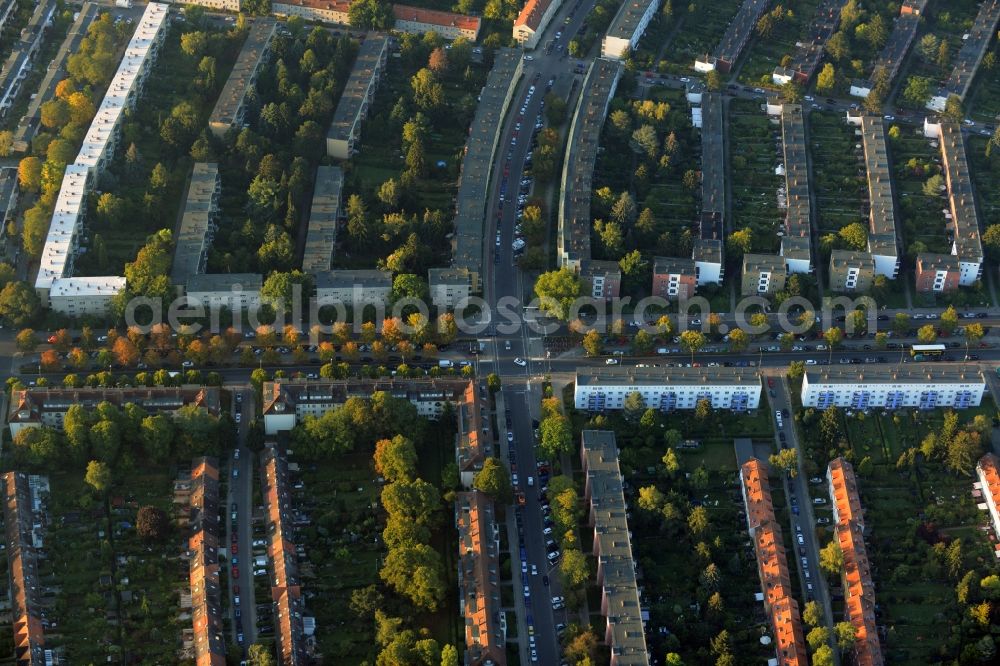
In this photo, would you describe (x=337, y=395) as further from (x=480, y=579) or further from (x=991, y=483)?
(x=991, y=483)

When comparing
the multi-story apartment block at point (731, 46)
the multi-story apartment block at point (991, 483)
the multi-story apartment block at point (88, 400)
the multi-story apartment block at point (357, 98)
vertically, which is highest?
the multi-story apartment block at point (731, 46)

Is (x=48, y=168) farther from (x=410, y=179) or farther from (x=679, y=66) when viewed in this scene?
(x=679, y=66)

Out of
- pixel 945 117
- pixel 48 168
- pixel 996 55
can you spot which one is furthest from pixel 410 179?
pixel 996 55

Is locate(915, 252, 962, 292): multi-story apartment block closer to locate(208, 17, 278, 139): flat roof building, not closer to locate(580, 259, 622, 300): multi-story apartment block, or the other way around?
locate(580, 259, 622, 300): multi-story apartment block

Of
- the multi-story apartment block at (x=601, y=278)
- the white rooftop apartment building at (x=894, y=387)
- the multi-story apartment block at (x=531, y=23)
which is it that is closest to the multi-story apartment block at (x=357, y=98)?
the multi-story apartment block at (x=531, y=23)

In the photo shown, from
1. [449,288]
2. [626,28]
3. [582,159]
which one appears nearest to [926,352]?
[582,159]

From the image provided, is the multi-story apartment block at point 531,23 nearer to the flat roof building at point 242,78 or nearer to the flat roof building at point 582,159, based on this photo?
the flat roof building at point 582,159

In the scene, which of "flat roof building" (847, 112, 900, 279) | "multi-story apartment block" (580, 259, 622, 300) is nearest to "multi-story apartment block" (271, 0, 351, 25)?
"multi-story apartment block" (580, 259, 622, 300)
